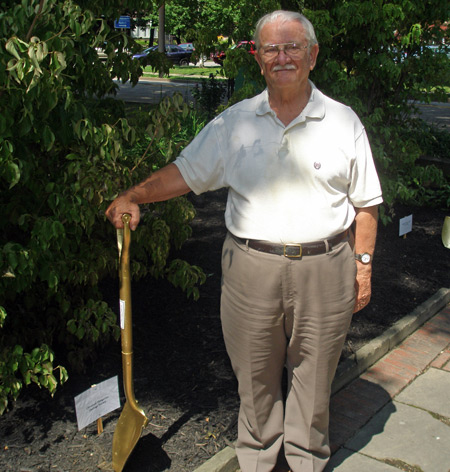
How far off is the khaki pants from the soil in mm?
406

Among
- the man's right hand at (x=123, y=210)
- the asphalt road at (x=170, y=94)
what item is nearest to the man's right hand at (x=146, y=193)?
the man's right hand at (x=123, y=210)

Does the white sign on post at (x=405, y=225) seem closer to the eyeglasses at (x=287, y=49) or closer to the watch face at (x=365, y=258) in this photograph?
the watch face at (x=365, y=258)

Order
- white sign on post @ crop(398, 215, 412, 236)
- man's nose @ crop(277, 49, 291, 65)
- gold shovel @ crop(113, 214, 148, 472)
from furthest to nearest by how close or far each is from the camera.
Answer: white sign on post @ crop(398, 215, 412, 236) → gold shovel @ crop(113, 214, 148, 472) → man's nose @ crop(277, 49, 291, 65)

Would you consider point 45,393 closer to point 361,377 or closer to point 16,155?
point 16,155

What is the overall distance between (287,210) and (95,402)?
1359 millimetres

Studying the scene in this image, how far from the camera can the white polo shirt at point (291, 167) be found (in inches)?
106

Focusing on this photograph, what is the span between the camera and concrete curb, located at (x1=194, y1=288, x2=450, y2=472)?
3263 mm

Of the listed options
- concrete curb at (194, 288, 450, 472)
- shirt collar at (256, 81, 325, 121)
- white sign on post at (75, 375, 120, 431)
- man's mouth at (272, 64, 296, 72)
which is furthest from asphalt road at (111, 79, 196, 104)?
man's mouth at (272, 64, 296, 72)

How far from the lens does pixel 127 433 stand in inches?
122

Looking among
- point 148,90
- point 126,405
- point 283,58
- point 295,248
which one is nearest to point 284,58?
point 283,58

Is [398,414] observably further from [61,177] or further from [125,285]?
[61,177]

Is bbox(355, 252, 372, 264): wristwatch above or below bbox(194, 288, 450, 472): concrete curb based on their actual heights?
above

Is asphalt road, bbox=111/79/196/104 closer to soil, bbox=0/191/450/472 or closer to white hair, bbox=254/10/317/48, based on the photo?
soil, bbox=0/191/450/472

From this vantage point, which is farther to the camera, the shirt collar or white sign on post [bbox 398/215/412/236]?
white sign on post [bbox 398/215/412/236]
